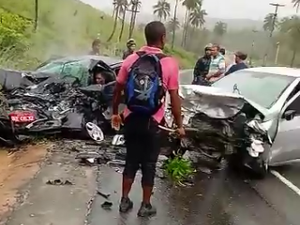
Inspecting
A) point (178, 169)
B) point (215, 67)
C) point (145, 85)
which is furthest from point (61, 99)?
point (145, 85)

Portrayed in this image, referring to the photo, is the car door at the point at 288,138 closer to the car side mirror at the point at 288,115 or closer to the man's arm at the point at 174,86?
the car side mirror at the point at 288,115

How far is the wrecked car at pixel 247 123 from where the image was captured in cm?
792

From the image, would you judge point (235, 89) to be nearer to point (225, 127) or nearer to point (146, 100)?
point (225, 127)

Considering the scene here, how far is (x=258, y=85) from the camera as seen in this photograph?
8922 mm

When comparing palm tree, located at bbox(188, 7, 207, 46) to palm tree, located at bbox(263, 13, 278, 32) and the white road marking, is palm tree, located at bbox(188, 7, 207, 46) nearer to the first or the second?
palm tree, located at bbox(263, 13, 278, 32)

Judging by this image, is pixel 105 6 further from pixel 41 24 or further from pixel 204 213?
pixel 204 213

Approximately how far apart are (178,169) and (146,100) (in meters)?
2.51

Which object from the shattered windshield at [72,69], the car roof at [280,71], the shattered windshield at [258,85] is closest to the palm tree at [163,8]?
the shattered windshield at [72,69]

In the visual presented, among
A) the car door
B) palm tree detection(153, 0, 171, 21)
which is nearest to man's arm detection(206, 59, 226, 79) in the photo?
the car door

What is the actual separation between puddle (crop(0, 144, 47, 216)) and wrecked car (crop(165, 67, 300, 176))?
1.90m

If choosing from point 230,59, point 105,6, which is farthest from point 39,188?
point 105,6

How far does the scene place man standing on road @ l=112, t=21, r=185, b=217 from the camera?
5.37 m

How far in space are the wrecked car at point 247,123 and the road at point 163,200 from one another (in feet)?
1.15

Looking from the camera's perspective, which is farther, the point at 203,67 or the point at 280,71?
the point at 203,67
